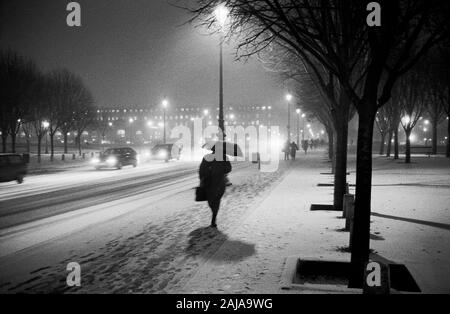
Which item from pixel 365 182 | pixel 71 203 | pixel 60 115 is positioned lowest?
pixel 71 203

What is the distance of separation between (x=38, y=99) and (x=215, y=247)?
37556 millimetres

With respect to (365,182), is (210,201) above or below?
below

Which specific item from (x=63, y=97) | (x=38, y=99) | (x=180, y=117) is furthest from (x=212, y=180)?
(x=180, y=117)

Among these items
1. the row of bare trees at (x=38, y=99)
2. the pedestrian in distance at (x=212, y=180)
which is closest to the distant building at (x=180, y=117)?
the row of bare trees at (x=38, y=99)

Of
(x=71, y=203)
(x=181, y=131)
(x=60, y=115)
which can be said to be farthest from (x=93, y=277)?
(x=181, y=131)

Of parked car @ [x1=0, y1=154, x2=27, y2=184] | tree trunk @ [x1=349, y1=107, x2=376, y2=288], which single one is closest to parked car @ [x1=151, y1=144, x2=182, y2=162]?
parked car @ [x1=0, y1=154, x2=27, y2=184]

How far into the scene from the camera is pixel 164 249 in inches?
265

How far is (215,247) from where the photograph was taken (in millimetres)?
6793

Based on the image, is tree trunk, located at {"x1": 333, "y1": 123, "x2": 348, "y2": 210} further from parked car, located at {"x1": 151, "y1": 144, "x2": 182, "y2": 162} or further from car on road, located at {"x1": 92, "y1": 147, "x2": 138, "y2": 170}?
parked car, located at {"x1": 151, "y1": 144, "x2": 182, "y2": 162}

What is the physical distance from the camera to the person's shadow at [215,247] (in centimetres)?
621

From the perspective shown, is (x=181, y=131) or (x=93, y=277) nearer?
(x=93, y=277)

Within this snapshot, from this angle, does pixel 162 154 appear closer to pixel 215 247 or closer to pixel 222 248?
pixel 215 247
